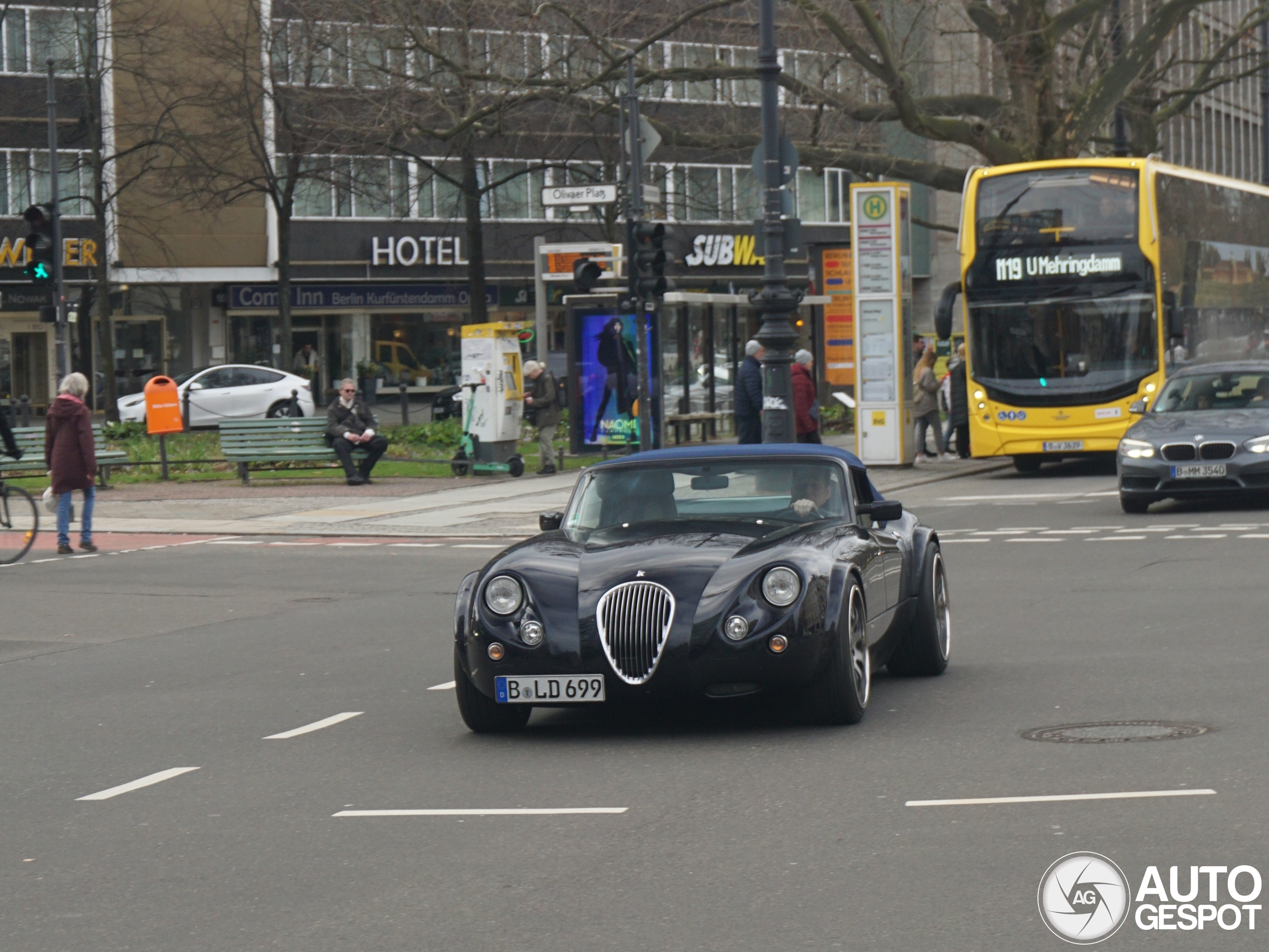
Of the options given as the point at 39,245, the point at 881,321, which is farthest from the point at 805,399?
the point at 39,245

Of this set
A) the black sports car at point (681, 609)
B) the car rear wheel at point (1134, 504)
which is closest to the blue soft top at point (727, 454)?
the black sports car at point (681, 609)

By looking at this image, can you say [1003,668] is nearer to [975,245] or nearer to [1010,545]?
[1010,545]

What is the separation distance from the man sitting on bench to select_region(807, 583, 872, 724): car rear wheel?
18.6 meters

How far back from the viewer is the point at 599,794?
704 centimetres

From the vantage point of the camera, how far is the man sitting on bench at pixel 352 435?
86.9ft

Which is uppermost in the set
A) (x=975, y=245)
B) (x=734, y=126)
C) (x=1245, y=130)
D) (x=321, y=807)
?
(x=1245, y=130)

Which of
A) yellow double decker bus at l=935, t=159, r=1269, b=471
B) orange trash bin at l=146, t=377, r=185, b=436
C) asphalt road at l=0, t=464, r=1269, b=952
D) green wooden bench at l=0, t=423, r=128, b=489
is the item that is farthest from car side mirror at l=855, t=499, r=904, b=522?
orange trash bin at l=146, t=377, r=185, b=436

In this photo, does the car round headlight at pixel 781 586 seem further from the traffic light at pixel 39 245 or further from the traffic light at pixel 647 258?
the traffic light at pixel 39 245

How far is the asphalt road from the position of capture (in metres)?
5.27

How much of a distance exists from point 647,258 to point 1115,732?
1277 centimetres

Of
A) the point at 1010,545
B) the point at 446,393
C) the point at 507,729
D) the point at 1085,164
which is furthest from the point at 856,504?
the point at 446,393

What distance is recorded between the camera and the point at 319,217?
56.1m

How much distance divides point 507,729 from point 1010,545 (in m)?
9.19

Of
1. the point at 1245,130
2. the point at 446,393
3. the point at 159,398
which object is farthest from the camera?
the point at 1245,130
